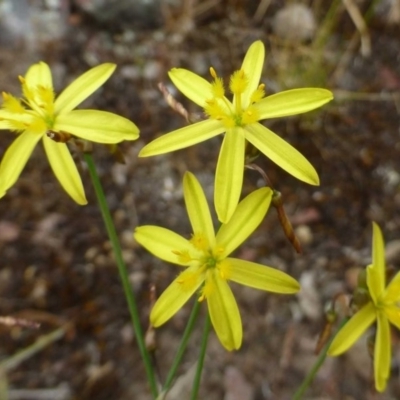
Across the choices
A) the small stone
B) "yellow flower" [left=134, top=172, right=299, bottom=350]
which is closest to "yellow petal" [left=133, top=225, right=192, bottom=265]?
"yellow flower" [left=134, top=172, right=299, bottom=350]

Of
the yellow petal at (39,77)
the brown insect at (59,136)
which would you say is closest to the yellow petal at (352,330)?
the brown insect at (59,136)

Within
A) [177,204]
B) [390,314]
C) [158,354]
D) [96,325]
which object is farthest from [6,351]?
[390,314]

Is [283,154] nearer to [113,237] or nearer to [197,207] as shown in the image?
[197,207]

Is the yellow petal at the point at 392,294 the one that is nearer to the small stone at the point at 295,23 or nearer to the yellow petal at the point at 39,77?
the yellow petal at the point at 39,77

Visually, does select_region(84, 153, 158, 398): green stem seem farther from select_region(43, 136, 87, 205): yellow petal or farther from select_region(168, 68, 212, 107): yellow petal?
select_region(168, 68, 212, 107): yellow petal

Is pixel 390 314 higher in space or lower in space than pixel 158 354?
higher

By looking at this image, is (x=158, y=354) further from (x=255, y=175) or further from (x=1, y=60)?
(x=1, y=60)
